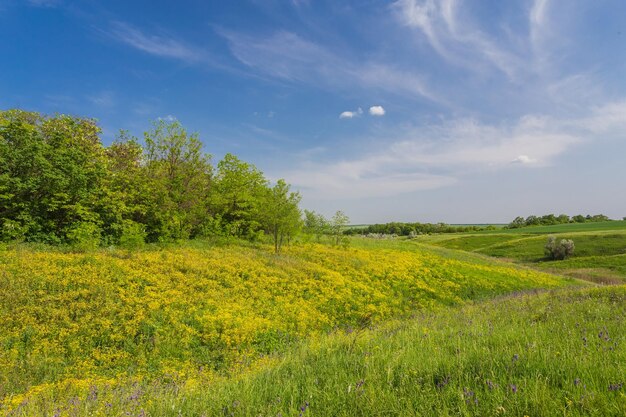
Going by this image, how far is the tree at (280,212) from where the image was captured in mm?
22719

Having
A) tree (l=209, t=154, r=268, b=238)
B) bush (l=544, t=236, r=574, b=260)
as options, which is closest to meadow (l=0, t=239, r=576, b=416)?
tree (l=209, t=154, r=268, b=238)

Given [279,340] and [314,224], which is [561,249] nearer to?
[314,224]

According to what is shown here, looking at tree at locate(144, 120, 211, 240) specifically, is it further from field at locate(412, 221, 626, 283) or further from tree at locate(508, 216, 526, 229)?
tree at locate(508, 216, 526, 229)

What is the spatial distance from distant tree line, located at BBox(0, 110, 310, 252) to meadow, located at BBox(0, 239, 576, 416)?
232 cm

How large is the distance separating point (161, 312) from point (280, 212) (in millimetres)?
13116

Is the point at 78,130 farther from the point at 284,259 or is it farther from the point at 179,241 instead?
the point at 284,259

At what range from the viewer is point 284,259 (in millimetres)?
19875

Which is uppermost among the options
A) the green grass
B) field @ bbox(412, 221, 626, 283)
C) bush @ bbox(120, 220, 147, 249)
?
bush @ bbox(120, 220, 147, 249)

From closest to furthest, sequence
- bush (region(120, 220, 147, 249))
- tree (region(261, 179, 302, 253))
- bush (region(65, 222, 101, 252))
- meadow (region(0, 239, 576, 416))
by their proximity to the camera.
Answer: meadow (region(0, 239, 576, 416)) < bush (region(65, 222, 101, 252)) < bush (region(120, 220, 147, 249)) < tree (region(261, 179, 302, 253))

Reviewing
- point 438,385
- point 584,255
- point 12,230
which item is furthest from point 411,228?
point 438,385

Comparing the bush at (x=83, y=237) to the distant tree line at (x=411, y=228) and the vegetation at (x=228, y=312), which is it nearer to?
the vegetation at (x=228, y=312)

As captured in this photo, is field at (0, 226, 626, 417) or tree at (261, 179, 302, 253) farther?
tree at (261, 179, 302, 253)

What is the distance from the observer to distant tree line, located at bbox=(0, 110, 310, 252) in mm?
15219

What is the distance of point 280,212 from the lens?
22719 millimetres
